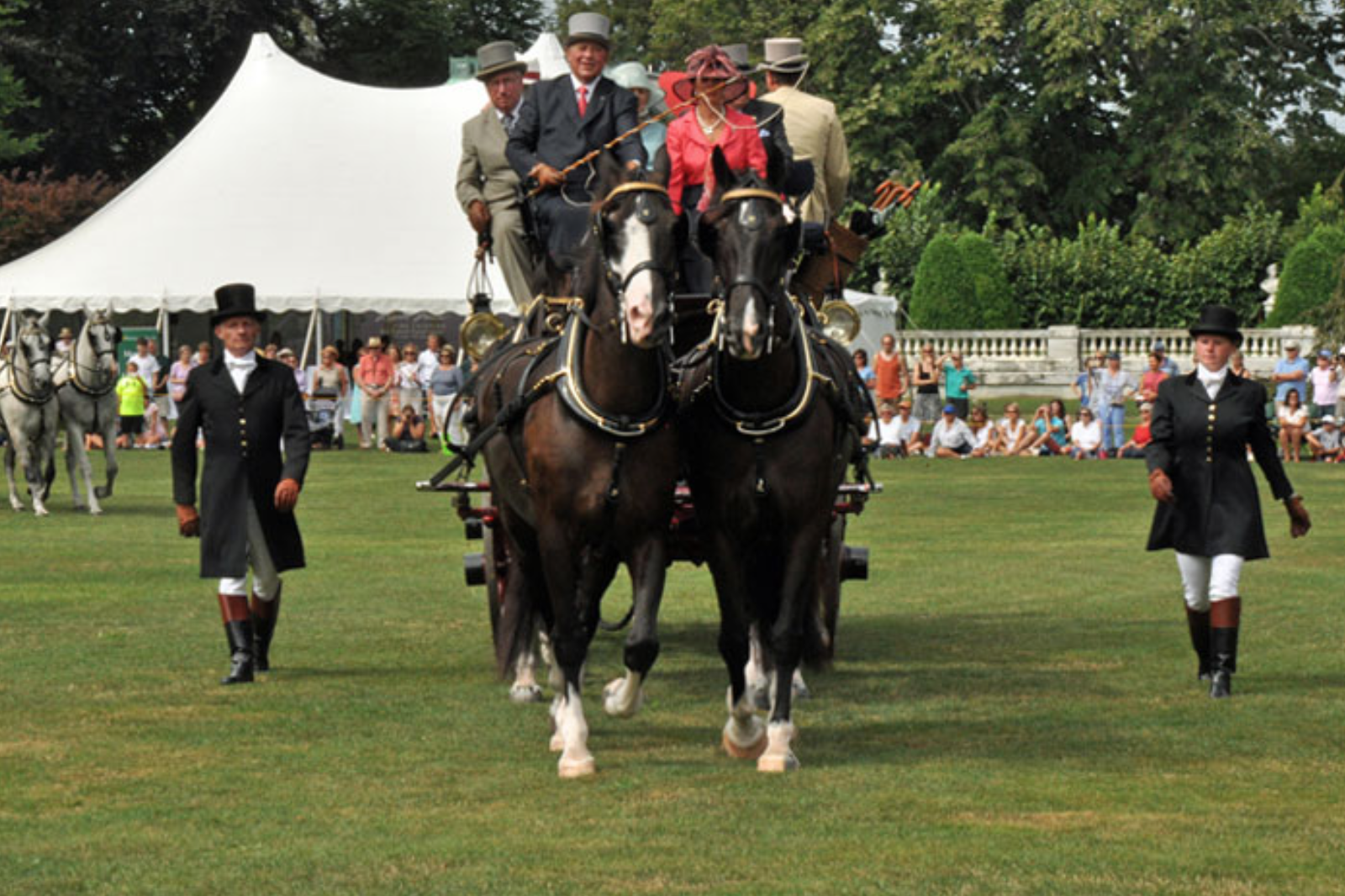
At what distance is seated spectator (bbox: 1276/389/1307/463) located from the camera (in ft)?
115

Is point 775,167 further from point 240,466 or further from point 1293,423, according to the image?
point 1293,423

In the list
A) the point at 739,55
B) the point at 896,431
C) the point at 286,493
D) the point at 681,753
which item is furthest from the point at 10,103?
the point at 681,753

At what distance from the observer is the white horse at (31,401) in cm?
2561

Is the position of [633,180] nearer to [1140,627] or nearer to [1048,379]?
[1140,627]

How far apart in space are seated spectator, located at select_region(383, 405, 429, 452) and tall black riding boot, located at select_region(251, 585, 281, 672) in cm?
2570

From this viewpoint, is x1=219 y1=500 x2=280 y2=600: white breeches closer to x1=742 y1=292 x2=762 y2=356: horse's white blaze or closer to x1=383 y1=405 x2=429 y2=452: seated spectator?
x1=742 y1=292 x2=762 y2=356: horse's white blaze

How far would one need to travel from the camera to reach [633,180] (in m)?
9.63

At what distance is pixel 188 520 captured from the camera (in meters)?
12.4

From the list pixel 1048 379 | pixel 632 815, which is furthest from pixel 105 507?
pixel 1048 379

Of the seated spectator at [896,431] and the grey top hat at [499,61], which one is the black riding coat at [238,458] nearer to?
the grey top hat at [499,61]

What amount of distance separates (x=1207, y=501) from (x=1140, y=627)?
2.89 meters

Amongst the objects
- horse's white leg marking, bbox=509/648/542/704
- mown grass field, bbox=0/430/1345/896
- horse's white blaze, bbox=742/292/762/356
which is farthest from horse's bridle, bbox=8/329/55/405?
horse's white blaze, bbox=742/292/762/356

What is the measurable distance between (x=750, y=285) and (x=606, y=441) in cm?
90

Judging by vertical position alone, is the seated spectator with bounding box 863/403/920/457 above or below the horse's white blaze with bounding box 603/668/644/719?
below
